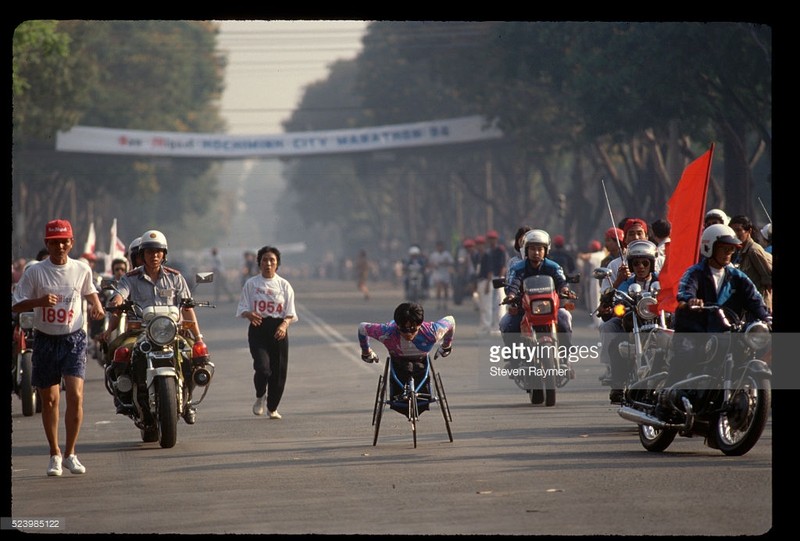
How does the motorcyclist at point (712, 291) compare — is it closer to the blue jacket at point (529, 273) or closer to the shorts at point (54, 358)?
the shorts at point (54, 358)

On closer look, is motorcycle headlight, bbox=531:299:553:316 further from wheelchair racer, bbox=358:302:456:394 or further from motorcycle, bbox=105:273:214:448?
motorcycle, bbox=105:273:214:448

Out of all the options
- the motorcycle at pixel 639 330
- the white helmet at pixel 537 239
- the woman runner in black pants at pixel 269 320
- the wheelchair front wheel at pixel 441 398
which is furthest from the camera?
the white helmet at pixel 537 239

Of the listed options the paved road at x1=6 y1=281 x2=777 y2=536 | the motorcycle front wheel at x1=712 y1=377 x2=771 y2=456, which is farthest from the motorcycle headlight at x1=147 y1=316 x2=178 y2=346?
the motorcycle front wheel at x1=712 y1=377 x2=771 y2=456

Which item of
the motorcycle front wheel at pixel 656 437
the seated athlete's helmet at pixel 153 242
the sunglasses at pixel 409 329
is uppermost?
the seated athlete's helmet at pixel 153 242

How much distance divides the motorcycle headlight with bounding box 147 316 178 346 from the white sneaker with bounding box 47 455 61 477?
1.66 m

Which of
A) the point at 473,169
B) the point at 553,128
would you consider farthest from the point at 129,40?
the point at 553,128

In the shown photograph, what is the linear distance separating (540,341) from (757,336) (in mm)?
4971

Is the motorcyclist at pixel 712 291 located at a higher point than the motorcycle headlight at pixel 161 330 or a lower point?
higher

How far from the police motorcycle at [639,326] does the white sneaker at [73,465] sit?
419 centimetres

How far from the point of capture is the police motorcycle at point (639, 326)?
40.8ft

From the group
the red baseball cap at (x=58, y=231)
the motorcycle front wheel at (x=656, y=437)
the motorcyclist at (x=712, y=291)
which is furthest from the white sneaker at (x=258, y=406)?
the motorcyclist at (x=712, y=291)

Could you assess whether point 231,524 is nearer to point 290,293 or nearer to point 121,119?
point 290,293

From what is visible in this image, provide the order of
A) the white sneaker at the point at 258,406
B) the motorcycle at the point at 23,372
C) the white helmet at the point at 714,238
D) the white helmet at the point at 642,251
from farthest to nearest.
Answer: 1. the motorcycle at the point at 23,372
2. the white sneaker at the point at 258,406
3. the white helmet at the point at 642,251
4. the white helmet at the point at 714,238

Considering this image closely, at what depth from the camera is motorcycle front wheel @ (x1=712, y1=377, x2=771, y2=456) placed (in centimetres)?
1086
